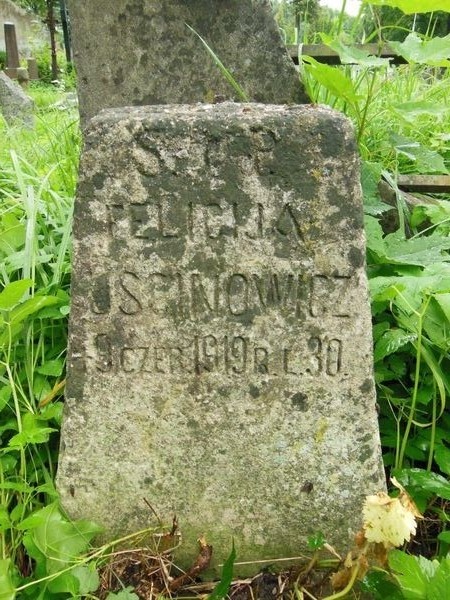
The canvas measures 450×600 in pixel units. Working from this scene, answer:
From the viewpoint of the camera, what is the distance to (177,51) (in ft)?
7.96

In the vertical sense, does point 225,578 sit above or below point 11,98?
below

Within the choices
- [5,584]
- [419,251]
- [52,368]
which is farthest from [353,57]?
[5,584]

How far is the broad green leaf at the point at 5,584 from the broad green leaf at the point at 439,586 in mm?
891

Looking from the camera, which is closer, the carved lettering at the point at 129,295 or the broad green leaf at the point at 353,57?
the carved lettering at the point at 129,295

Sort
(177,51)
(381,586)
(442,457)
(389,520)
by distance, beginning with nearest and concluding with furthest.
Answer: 1. (389,520)
2. (381,586)
3. (442,457)
4. (177,51)

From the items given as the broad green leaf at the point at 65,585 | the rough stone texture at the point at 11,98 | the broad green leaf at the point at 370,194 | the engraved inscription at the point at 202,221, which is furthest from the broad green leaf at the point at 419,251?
the rough stone texture at the point at 11,98

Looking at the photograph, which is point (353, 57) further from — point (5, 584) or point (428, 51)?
point (5, 584)

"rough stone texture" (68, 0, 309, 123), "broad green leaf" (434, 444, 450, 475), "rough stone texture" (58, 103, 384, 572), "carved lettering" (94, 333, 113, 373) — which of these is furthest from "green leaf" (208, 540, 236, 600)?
"rough stone texture" (68, 0, 309, 123)

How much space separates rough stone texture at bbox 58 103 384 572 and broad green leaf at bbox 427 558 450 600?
1.35 feet

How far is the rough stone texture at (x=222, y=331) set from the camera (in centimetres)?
139

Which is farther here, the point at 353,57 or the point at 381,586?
the point at 353,57

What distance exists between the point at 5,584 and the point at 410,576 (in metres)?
0.87

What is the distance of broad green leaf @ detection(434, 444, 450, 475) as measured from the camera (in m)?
1.67

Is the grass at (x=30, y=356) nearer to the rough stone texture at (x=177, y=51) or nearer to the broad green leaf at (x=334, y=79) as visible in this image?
the rough stone texture at (x=177, y=51)
